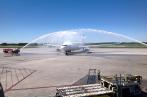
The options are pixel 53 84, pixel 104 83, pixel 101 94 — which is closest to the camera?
pixel 101 94

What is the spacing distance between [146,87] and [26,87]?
9.72 meters

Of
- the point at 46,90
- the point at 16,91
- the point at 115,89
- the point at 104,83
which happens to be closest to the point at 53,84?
the point at 46,90

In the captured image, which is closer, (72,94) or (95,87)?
(72,94)

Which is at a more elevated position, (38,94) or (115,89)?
(115,89)

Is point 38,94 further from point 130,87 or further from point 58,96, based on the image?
point 130,87

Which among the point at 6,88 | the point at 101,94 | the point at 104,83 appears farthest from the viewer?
the point at 6,88

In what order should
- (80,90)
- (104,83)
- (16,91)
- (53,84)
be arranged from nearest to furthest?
1. (80,90)
2. (104,83)
3. (16,91)
4. (53,84)

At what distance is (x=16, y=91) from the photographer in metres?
15.9

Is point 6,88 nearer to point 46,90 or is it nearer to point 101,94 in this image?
point 46,90

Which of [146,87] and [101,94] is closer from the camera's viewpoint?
[101,94]

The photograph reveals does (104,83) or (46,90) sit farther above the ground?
(104,83)

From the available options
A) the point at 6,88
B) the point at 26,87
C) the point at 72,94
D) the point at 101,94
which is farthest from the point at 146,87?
the point at 6,88

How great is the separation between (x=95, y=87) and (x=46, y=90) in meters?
4.89

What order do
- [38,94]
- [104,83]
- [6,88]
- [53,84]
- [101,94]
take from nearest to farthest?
[101,94] < [104,83] < [38,94] < [6,88] < [53,84]
